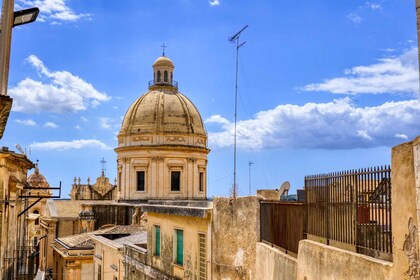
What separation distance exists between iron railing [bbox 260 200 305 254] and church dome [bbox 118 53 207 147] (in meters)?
29.3

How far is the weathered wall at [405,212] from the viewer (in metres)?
5.51

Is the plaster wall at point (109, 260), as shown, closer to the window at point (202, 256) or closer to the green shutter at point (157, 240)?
the green shutter at point (157, 240)

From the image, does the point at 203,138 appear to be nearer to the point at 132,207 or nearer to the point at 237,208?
the point at 132,207

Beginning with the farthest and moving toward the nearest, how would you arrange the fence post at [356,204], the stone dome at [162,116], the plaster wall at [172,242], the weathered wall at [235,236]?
the stone dome at [162,116], the plaster wall at [172,242], the weathered wall at [235,236], the fence post at [356,204]

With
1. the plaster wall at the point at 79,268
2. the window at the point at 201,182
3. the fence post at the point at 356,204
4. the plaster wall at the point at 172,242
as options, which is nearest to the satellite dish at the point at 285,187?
the plaster wall at the point at 172,242

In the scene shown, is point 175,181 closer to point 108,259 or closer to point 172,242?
point 108,259

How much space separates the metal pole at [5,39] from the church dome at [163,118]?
2779cm

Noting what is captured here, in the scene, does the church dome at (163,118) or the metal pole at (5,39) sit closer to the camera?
the metal pole at (5,39)

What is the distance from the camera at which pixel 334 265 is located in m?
7.34

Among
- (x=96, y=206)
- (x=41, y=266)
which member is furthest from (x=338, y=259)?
(x=41, y=266)

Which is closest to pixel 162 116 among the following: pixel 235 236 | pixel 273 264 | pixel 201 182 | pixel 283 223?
pixel 201 182

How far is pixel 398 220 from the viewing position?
589 centimetres

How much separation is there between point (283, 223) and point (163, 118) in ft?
101

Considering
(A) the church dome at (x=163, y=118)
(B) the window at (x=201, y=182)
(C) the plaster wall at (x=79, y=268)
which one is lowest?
(C) the plaster wall at (x=79, y=268)
